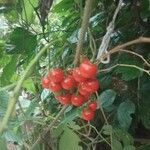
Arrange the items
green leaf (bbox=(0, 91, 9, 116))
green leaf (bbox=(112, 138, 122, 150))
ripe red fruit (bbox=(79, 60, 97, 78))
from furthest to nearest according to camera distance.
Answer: green leaf (bbox=(112, 138, 122, 150))
green leaf (bbox=(0, 91, 9, 116))
ripe red fruit (bbox=(79, 60, 97, 78))

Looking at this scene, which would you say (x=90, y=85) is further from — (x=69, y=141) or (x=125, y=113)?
(x=125, y=113)

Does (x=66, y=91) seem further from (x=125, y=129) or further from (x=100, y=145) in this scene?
(x=100, y=145)

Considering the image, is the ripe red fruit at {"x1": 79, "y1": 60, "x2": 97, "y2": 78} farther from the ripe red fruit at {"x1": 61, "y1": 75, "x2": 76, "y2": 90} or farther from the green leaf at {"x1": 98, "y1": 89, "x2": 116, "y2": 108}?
the green leaf at {"x1": 98, "y1": 89, "x2": 116, "y2": 108}

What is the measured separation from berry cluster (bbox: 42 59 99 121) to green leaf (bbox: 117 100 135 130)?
1.06 ft

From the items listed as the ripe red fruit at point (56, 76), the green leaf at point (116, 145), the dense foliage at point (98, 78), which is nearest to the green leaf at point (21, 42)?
the dense foliage at point (98, 78)

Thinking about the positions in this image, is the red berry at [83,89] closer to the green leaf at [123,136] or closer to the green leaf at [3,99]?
the green leaf at [3,99]

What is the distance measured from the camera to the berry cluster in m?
0.64

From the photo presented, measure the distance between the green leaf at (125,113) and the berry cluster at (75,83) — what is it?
324 millimetres

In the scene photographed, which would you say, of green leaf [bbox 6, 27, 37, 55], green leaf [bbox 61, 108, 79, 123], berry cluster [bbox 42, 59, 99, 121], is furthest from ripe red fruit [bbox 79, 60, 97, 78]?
green leaf [bbox 6, 27, 37, 55]

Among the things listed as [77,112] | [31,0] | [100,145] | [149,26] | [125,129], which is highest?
[31,0]

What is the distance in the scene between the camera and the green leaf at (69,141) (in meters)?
0.93

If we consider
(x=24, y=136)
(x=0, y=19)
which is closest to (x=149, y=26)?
(x=24, y=136)

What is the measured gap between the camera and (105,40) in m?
0.81

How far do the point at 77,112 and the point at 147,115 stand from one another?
267 mm
